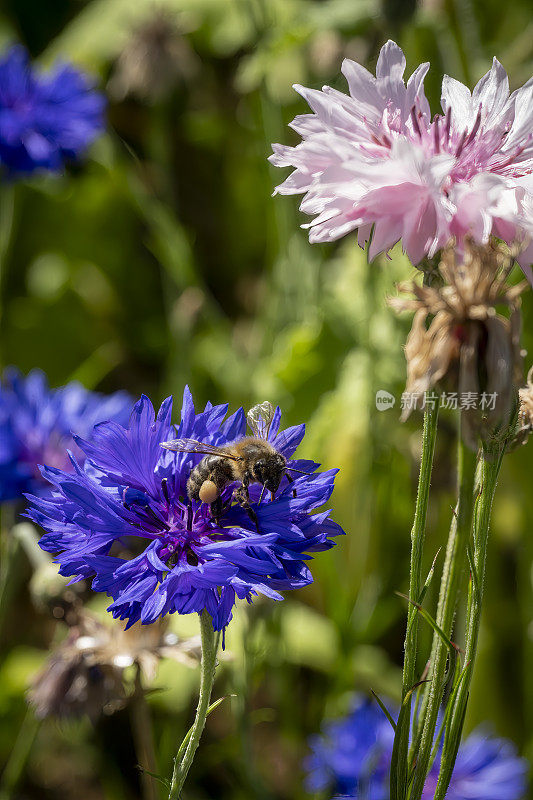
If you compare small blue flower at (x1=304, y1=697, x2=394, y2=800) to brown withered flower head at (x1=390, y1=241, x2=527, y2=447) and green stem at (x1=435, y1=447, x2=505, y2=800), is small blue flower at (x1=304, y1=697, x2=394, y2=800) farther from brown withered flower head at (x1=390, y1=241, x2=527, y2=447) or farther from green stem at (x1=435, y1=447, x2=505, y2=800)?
brown withered flower head at (x1=390, y1=241, x2=527, y2=447)

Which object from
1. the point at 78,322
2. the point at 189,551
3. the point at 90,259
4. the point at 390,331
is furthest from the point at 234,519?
the point at 90,259

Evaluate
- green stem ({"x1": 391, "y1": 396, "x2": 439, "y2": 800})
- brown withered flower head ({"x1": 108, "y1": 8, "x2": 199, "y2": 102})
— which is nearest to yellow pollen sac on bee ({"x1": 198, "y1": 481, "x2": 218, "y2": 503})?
green stem ({"x1": 391, "y1": 396, "x2": 439, "y2": 800})

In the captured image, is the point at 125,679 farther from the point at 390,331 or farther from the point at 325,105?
the point at 390,331

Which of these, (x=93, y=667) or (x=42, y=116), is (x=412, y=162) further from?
(x=42, y=116)

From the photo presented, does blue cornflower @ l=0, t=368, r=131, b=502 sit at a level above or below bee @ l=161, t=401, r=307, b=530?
above

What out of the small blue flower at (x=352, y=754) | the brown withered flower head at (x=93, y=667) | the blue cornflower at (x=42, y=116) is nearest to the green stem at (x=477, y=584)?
the brown withered flower head at (x=93, y=667)

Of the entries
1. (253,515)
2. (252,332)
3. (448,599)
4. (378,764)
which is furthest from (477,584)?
(252,332)
